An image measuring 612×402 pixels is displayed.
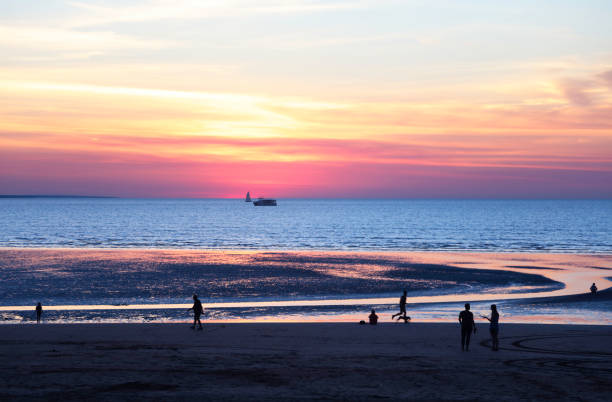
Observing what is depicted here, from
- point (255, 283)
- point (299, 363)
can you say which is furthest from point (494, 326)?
point (255, 283)

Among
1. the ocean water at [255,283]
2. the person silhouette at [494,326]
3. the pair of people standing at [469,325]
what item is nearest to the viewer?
the pair of people standing at [469,325]

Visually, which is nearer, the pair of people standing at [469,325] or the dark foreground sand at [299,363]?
the dark foreground sand at [299,363]

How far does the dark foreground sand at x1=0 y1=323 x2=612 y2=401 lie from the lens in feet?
52.2

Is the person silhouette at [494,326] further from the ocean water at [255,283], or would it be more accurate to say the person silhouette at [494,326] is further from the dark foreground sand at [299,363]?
the ocean water at [255,283]

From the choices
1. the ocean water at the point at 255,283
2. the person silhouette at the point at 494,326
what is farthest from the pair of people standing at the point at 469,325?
the ocean water at the point at 255,283

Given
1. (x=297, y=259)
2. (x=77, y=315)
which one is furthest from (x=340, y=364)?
(x=297, y=259)

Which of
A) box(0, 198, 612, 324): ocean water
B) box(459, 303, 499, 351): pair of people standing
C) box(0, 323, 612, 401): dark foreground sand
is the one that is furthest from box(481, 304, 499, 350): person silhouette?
box(0, 198, 612, 324): ocean water

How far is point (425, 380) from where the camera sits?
17375 mm

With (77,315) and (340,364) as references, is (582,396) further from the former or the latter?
(77,315)

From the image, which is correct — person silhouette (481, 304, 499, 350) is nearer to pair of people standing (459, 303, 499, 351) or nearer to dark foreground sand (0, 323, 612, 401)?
pair of people standing (459, 303, 499, 351)

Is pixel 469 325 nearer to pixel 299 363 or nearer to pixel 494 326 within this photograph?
pixel 494 326

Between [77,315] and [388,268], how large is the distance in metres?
32.3

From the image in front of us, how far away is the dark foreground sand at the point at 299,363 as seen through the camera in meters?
15.9

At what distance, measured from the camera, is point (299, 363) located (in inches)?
778
